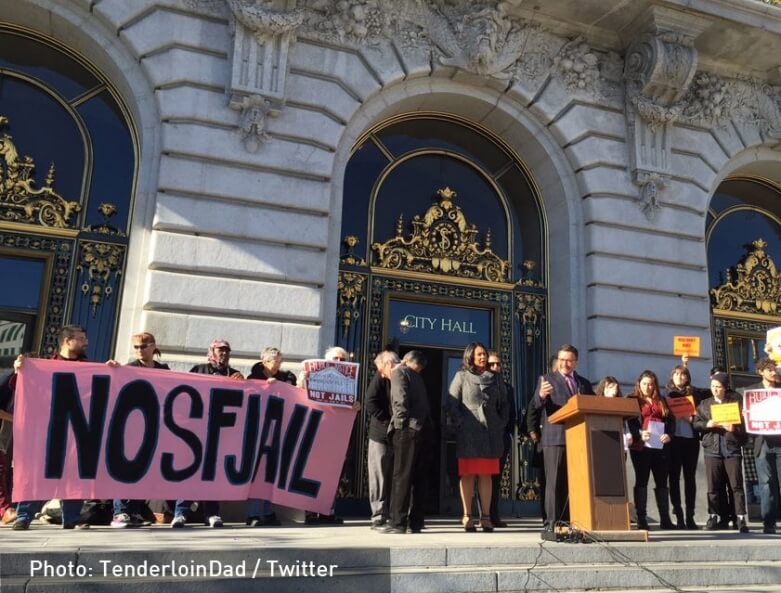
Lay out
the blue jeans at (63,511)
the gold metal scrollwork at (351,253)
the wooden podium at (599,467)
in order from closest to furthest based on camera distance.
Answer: the wooden podium at (599,467) < the blue jeans at (63,511) < the gold metal scrollwork at (351,253)

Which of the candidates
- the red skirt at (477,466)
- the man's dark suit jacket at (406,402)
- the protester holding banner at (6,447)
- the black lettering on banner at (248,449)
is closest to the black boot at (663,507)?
the red skirt at (477,466)

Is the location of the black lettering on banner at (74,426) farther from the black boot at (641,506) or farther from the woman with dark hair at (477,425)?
the black boot at (641,506)

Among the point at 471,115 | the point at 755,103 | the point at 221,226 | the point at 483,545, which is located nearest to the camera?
the point at 483,545

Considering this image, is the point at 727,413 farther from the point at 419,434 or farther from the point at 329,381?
the point at 329,381

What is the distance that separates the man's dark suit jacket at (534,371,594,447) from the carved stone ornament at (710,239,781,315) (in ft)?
26.9

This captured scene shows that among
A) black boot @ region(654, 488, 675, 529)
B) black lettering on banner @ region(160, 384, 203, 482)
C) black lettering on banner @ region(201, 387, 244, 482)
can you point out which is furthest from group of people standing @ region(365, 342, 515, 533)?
black boot @ region(654, 488, 675, 529)

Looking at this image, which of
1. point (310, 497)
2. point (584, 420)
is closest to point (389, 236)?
point (310, 497)

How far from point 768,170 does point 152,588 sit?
15.3m

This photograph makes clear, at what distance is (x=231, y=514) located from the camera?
9.02m

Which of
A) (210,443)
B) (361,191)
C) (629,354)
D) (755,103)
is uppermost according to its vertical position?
(755,103)

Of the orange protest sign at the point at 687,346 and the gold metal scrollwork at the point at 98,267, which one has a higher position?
the gold metal scrollwork at the point at 98,267

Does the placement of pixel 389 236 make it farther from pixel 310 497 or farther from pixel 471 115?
pixel 310 497

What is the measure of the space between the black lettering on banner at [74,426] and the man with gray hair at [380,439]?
2910mm

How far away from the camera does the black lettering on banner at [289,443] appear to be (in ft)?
28.3
